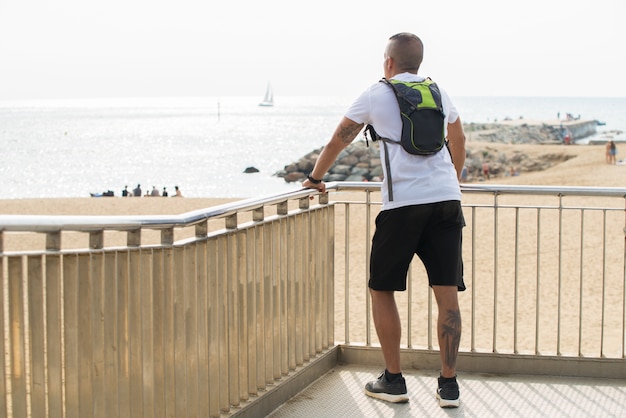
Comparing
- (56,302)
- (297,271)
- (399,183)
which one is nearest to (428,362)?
(297,271)

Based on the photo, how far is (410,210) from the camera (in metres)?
5.00

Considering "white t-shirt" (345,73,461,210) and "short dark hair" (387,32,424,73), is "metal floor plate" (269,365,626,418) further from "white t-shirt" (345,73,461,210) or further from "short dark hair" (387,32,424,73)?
"short dark hair" (387,32,424,73)

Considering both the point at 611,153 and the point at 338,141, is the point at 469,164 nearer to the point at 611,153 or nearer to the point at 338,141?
the point at 611,153

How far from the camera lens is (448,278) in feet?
16.9

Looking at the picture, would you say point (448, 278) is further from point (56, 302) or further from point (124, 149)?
point (124, 149)

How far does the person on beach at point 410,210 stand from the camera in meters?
4.95

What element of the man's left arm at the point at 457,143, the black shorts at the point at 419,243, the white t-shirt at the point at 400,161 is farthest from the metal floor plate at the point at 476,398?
the man's left arm at the point at 457,143

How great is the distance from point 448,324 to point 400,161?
3.15 ft

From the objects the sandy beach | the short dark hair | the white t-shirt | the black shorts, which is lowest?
the sandy beach

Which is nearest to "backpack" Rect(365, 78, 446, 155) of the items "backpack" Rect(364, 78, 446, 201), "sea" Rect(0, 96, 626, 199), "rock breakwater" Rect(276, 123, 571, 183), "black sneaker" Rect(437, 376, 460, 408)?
"backpack" Rect(364, 78, 446, 201)

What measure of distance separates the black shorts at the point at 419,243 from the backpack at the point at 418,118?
317mm

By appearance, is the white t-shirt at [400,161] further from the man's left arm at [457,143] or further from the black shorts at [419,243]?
the man's left arm at [457,143]

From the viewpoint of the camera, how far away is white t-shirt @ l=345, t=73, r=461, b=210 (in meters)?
4.92

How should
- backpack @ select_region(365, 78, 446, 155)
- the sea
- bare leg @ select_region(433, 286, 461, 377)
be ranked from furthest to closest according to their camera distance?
1. the sea
2. bare leg @ select_region(433, 286, 461, 377)
3. backpack @ select_region(365, 78, 446, 155)
